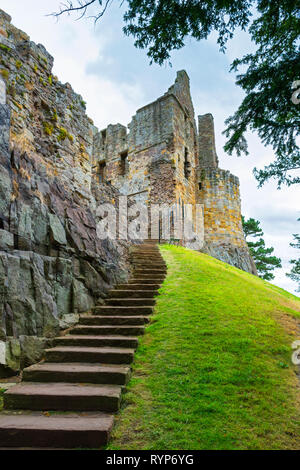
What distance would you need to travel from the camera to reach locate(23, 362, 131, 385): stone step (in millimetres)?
3627

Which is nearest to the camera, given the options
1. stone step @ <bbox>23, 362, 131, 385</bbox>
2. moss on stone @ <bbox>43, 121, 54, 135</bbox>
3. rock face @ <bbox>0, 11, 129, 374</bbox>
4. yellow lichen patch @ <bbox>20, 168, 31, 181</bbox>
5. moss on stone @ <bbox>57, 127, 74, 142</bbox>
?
stone step @ <bbox>23, 362, 131, 385</bbox>

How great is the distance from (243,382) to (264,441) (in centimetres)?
88

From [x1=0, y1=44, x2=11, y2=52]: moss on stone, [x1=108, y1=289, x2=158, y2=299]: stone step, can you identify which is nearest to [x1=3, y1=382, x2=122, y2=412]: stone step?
[x1=108, y1=289, x2=158, y2=299]: stone step

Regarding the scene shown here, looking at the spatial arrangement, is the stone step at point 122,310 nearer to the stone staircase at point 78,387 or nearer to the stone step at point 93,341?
the stone staircase at point 78,387

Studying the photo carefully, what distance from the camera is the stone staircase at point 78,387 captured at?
2670mm

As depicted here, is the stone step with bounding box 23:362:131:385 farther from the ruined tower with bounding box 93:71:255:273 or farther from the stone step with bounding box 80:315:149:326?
the ruined tower with bounding box 93:71:255:273

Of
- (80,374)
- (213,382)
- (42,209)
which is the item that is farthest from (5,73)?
→ (213,382)

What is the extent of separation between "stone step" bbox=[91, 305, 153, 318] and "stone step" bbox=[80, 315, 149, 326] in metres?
0.31

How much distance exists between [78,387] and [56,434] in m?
0.81

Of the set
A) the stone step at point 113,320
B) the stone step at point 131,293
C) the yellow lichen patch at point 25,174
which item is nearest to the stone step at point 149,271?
the stone step at point 131,293

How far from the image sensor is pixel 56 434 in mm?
2670

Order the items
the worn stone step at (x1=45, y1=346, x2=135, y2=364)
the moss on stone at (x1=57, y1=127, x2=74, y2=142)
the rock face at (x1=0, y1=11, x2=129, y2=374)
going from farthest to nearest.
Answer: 1. the moss on stone at (x1=57, y1=127, x2=74, y2=142)
2. the rock face at (x1=0, y1=11, x2=129, y2=374)
3. the worn stone step at (x1=45, y1=346, x2=135, y2=364)

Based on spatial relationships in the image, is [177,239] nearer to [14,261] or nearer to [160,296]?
[160,296]
